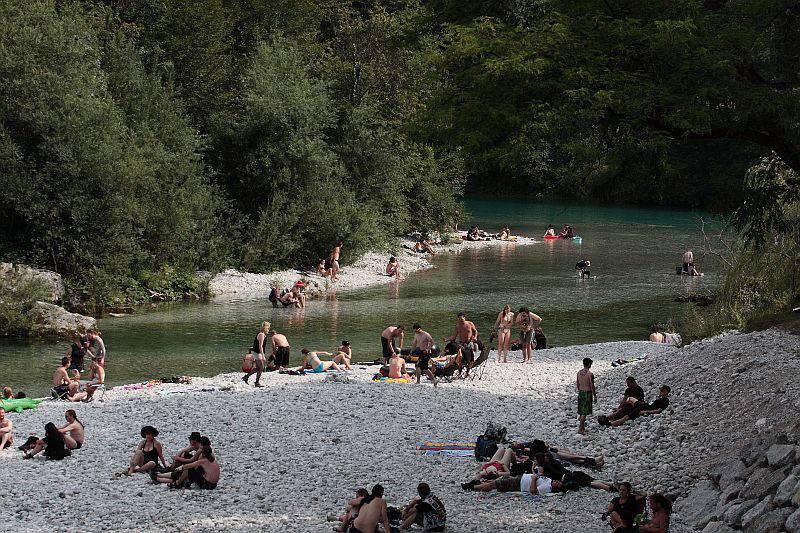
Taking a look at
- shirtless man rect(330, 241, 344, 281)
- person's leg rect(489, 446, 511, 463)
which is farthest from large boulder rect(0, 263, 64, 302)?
person's leg rect(489, 446, 511, 463)

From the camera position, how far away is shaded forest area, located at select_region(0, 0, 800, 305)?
1166 centimetres

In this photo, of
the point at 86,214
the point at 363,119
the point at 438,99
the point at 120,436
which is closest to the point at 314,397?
the point at 120,436

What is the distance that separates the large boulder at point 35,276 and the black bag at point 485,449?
55.4ft

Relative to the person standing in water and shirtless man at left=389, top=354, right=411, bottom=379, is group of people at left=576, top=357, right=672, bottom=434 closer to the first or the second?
shirtless man at left=389, top=354, right=411, bottom=379

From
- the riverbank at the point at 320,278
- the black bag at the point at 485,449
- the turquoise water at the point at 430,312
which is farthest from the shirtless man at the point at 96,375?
the riverbank at the point at 320,278

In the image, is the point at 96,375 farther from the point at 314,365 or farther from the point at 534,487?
the point at 534,487

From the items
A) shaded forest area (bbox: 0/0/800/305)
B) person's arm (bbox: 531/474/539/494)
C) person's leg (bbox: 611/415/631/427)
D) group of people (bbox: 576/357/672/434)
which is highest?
shaded forest area (bbox: 0/0/800/305)

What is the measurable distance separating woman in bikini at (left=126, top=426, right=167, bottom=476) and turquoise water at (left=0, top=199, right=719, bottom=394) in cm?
725

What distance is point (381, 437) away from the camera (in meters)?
16.5

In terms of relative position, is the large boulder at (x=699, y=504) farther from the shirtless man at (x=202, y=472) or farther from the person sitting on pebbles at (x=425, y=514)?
the shirtless man at (x=202, y=472)

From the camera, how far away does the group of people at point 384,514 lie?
12.1 metres

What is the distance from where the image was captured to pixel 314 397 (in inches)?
744

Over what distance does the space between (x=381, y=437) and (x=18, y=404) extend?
23.8ft

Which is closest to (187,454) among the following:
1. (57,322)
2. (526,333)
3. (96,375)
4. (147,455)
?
(147,455)
